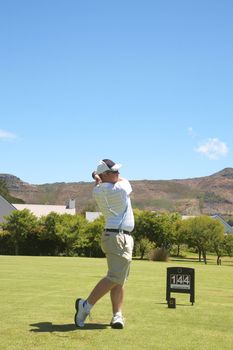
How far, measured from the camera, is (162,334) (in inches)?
261

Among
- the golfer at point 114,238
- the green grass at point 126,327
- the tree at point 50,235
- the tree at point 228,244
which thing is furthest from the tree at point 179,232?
the golfer at point 114,238

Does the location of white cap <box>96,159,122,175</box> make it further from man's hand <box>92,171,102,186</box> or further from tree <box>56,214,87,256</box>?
tree <box>56,214,87,256</box>

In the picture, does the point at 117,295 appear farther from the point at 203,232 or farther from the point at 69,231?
the point at 69,231

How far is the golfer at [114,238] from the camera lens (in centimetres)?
714

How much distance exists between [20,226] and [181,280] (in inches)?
2050

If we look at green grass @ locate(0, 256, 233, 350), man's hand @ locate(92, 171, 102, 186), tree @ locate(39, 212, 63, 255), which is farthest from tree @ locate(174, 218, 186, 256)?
man's hand @ locate(92, 171, 102, 186)

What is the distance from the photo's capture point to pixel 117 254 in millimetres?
7141

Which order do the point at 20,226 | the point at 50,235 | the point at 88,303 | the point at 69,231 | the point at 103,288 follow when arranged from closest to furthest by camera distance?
the point at 103,288
the point at 88,303
the point at 69,231
the point at 50,235
the point at 20,226

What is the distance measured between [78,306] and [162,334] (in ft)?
4.16

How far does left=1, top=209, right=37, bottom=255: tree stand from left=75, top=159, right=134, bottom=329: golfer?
53514 mm

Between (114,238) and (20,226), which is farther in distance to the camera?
(20,226)

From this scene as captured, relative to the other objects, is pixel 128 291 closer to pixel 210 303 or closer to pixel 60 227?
pixel 210 303

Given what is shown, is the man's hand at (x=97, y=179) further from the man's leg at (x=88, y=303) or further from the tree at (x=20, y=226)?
the tree at (x=20, y=226)

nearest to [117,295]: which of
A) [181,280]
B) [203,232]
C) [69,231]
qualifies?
[181,280]
